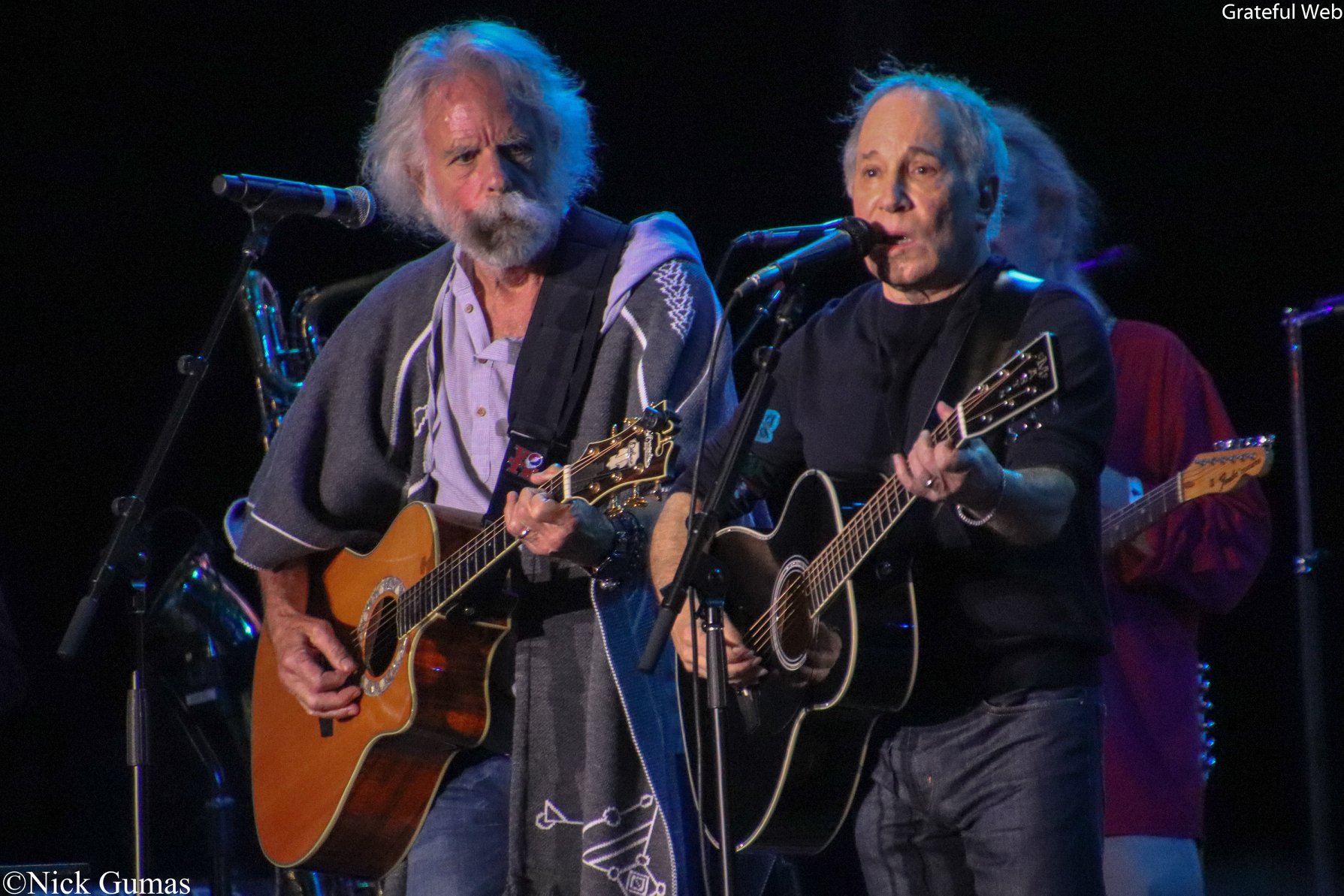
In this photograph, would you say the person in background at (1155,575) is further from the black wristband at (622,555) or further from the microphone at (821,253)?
the black wristband at (622,555)

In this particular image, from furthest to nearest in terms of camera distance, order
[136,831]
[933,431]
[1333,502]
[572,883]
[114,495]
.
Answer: [114,495], [1333,502], [136,831], [572,883], [933,431]

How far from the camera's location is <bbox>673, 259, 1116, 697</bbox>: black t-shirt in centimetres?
251

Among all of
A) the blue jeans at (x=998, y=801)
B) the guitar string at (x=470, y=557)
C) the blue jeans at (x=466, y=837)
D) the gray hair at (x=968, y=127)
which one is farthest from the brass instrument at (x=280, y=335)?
the blue jeans at (x=998, y=801)

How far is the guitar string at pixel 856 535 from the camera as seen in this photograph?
2.40 meters

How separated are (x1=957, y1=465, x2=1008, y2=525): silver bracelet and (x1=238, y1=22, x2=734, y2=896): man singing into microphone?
0.57 meters

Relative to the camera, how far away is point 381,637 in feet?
11.3

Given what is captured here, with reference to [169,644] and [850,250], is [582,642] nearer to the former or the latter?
[850,250]

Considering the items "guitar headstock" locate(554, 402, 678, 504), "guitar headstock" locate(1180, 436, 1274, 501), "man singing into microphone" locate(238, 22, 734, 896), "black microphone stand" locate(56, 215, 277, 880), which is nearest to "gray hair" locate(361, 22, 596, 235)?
"man singing into microphone" locate(238, 22, 734, 896)

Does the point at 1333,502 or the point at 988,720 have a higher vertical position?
the point at 1333,502

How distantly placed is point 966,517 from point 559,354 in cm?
117

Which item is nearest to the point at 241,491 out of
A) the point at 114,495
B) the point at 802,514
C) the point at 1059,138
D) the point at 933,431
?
the point at 114,495

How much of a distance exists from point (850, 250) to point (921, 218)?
0.48 feet

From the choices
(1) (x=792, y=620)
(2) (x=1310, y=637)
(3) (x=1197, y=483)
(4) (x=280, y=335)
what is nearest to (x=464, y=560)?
(1) (x=792, y=620)

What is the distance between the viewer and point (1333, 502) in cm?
548
